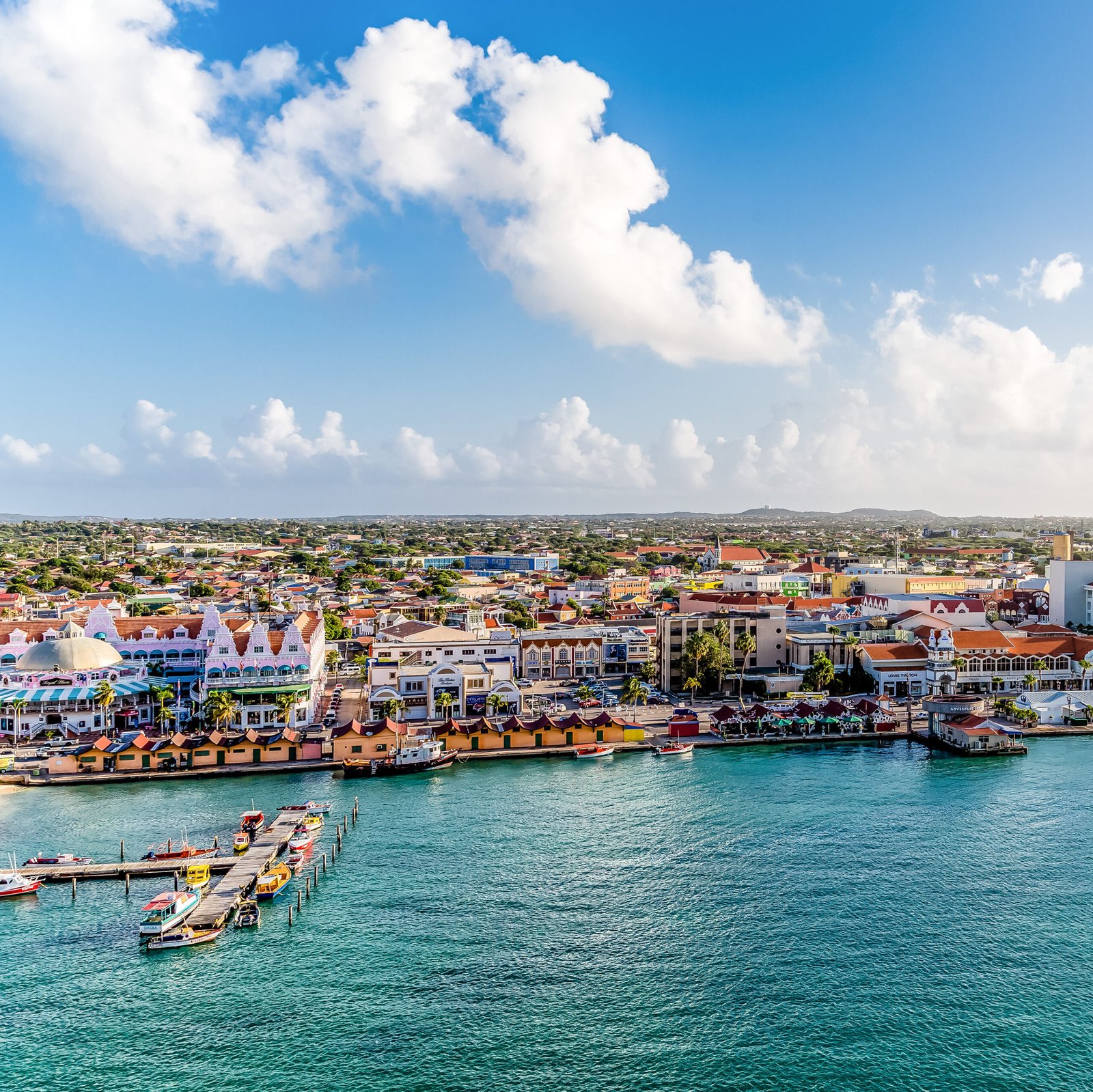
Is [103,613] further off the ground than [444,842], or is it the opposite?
[103,613]

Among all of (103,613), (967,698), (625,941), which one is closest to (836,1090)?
(625,941)

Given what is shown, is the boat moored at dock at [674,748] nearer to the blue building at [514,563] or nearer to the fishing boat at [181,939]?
the fishing boat at [181,939]

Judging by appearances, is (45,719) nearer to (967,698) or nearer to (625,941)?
(625,941)

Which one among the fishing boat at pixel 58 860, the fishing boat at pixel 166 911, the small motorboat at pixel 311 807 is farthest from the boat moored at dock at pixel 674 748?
the fishing boat at pixel 58 860

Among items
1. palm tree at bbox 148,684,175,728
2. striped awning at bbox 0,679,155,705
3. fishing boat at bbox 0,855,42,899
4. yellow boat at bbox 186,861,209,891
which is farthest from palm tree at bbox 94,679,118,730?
yellow boat at bbox 186,861,209,891

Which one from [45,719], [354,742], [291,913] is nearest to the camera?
[291,913]

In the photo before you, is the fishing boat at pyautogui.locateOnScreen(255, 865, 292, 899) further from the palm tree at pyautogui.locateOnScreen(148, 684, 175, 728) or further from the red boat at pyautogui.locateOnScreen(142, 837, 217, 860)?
the palm tree at pyautogui.locateOnScreen(148, 684, 175, 728)
